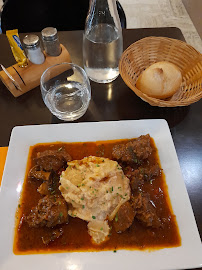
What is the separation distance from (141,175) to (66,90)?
3.08 feet

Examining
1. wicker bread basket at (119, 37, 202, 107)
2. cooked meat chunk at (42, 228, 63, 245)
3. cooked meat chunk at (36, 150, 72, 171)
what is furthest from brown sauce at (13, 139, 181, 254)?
wicker bread basket at (119, 37, 202, 107)

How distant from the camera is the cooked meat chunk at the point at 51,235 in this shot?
144 cm

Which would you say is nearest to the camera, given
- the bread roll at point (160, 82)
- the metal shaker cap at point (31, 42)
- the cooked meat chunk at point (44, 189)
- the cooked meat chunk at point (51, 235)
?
the cooked meat chunk at point (51, 235)

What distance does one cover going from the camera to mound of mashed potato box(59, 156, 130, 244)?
1508 mm

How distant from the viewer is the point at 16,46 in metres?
2.08

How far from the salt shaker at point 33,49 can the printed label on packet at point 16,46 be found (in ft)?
0.17

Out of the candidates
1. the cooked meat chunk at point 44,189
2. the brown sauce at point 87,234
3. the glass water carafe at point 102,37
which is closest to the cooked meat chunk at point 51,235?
the brown sauce at point 87,234

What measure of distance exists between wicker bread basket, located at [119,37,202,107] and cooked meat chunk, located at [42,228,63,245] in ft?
3.81

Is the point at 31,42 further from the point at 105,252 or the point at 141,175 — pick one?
the point at 105,252

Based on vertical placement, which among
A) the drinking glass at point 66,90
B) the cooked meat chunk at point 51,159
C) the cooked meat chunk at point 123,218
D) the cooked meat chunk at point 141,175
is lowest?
the cooked meat chunk at point 123,218

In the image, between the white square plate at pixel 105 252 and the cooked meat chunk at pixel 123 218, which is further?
the cooked meat chunk at pixel 123 218

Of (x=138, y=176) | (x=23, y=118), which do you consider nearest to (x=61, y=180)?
(x=138, y=176)

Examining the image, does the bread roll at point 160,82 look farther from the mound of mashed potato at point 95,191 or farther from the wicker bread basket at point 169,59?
the mound of mashed potato at point 95,191

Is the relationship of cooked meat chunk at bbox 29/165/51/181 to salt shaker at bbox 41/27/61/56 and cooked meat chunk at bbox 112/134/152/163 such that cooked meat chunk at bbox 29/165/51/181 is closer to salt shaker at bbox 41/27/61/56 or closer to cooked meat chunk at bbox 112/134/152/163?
cooked meat chunk at bbox 112/134/152/163
